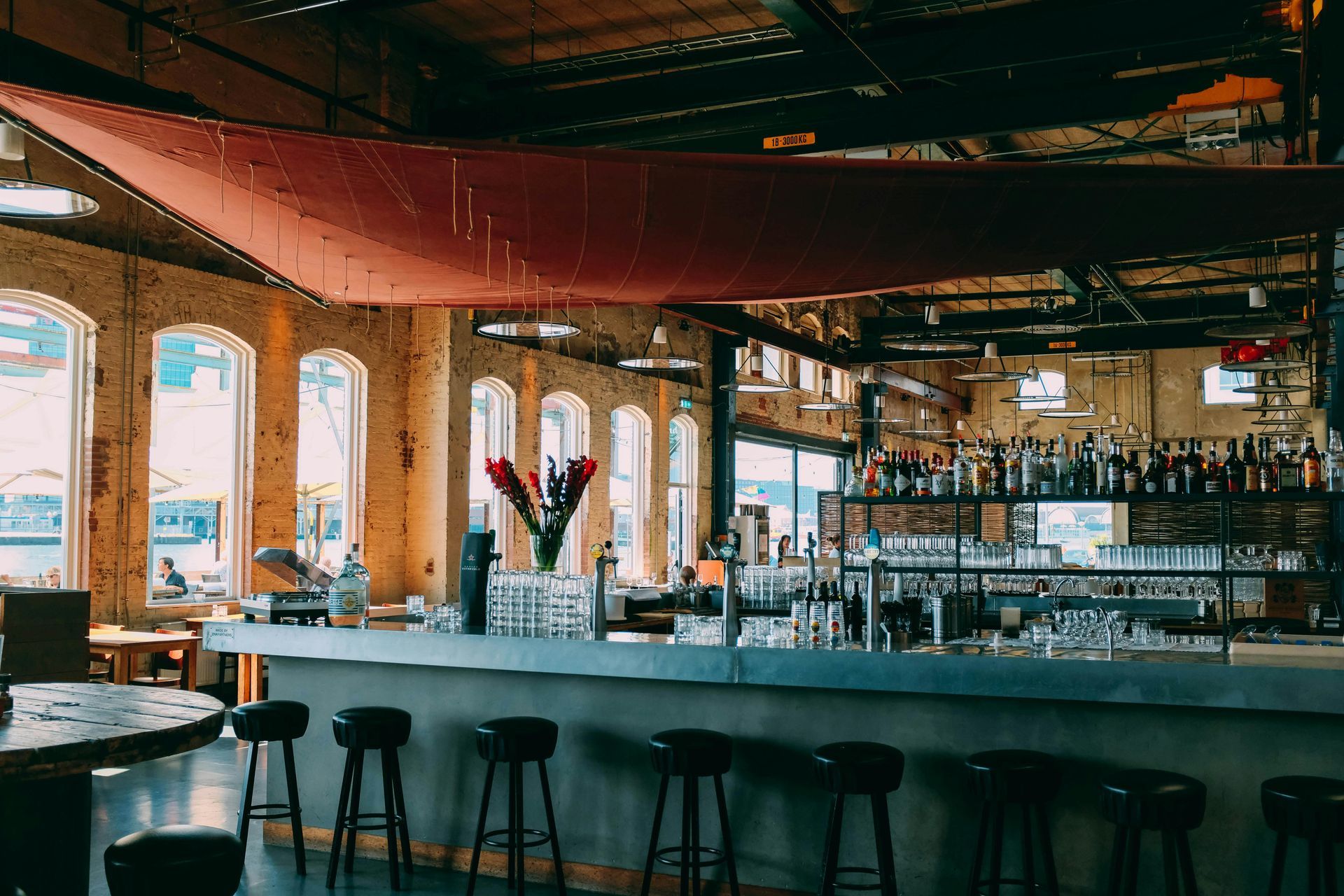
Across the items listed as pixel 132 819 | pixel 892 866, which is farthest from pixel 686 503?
pixel 892 866

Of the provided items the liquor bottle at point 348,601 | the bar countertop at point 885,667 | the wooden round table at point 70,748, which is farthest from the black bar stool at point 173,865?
the liquor bottle at point 348,601

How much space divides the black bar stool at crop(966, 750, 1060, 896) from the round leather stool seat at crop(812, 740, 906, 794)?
0.25 metres

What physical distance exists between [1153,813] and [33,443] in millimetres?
7317

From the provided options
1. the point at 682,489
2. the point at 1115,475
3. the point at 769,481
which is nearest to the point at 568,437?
the point at 682,489

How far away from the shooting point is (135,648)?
7160mm

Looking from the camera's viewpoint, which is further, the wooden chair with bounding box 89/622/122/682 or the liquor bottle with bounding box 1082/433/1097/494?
the wooden chair with bounding box 89/622/122/682

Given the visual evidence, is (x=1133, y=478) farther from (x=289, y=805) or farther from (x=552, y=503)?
(x=289, y=805)

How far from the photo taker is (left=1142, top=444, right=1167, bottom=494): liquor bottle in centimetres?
574

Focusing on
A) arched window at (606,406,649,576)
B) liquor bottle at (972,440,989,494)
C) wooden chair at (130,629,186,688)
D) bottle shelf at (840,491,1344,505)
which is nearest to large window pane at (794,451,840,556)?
arched window at (606,406,649,576)

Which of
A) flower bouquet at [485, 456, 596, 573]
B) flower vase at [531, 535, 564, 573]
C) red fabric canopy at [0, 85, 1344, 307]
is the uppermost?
red fabric canopy at [0, 85, 1344, 307]

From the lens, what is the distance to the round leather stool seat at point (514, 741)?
412 cm

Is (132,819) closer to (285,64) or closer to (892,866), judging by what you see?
(892,866)

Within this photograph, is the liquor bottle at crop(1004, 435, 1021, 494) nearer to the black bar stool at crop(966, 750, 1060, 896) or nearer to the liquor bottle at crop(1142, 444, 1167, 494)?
the liquor bottle at crop(1142, 444, 1167, 494)

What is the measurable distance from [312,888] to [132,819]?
4.93ft
